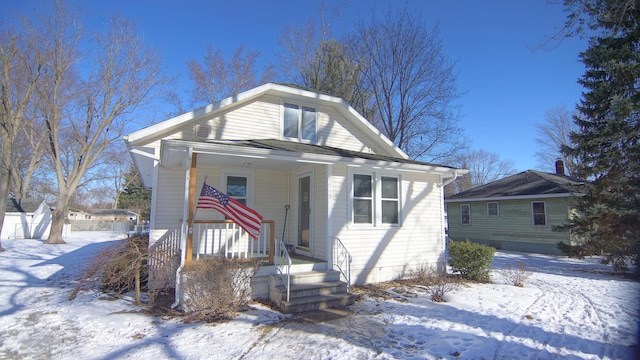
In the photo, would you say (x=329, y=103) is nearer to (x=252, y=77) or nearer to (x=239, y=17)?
(x=239, y=17)

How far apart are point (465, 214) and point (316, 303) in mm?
16839

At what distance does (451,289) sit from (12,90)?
22758 mm

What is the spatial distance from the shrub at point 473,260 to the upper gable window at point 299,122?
536 cm

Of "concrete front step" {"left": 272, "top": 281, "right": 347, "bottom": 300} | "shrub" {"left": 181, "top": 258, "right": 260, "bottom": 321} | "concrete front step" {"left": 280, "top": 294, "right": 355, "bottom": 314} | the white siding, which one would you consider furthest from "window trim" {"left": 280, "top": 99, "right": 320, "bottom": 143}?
"concrete front step" {"left": 280, "top": 294, "right": 355, "bottom": 314}

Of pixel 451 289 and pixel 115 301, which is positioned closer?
pixel 115 301

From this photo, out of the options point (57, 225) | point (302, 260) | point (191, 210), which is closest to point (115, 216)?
point (57, 225)

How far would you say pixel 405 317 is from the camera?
5.57 m

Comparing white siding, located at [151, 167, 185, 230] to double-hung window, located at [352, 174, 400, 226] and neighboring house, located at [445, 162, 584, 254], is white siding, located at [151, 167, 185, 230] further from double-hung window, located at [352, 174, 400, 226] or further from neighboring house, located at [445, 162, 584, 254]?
neighboring house, located at [445, 162, 584, 254]

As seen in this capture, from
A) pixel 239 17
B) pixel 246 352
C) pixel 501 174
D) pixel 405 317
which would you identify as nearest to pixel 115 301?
pixel 246 352

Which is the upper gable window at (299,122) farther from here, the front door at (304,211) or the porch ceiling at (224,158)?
the front door at (304,211)

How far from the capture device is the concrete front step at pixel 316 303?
5785 millimetres

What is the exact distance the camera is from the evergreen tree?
9.55 meters

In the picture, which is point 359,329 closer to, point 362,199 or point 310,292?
point 310,292

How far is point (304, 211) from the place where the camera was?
29.3ft
